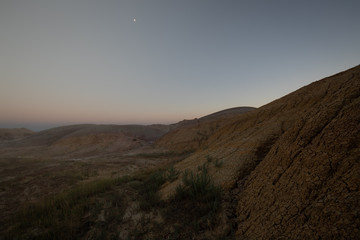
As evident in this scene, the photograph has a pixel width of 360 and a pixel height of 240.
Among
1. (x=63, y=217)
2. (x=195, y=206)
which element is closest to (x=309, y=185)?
(x=195, y=206)

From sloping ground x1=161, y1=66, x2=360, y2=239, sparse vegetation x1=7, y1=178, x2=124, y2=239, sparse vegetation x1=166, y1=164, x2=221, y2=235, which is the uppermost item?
sloping ground x1=161, y1=66, x2=360, y2=239

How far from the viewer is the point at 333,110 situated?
260cm

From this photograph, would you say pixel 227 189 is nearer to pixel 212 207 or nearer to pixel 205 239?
pixel 212 207

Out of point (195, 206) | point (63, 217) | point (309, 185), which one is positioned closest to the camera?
point (309, 185)

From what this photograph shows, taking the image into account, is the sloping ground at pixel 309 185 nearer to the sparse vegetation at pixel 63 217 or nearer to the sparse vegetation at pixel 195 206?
the sparse vegetation at pixel 195 206

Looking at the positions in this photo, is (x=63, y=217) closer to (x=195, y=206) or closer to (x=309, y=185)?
(x=195, y=206)

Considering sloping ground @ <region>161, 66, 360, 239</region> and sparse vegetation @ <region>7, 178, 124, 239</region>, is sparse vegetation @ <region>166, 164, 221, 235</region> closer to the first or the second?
sloping ground @ <region>161, 66, 360, 239</region>

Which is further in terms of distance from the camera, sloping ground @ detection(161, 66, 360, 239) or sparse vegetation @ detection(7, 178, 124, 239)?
sparse vegetation @ detection(7, 178, 124, 239)

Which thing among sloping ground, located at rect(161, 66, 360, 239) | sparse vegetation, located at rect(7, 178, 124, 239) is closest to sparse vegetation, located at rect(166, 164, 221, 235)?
sloping ground, located at rect(161, 66, 360, 239)

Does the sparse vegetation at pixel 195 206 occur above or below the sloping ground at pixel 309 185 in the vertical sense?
below

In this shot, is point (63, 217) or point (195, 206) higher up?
point (195, 206)

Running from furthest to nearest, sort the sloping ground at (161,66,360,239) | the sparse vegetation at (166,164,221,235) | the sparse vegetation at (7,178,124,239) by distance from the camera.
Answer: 1. the sparse vegetation at (7,178,124,239)
2. the sparse vegetation at (166,164,221,235)
3. the sloping ground at (161,66,360,239)

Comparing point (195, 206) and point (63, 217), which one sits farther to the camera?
point (63, 217)

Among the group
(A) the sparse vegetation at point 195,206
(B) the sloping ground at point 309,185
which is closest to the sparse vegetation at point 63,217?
(A) the sparse vegetation at point 195,206
